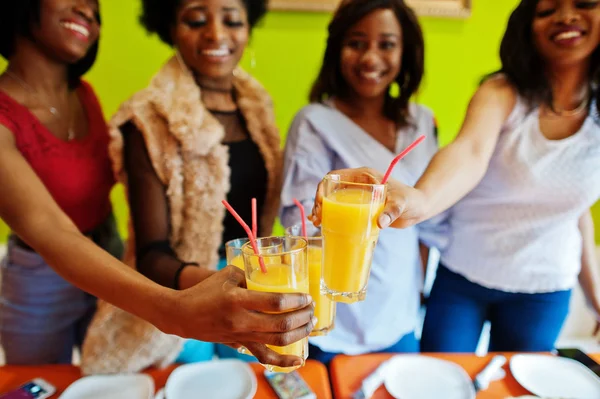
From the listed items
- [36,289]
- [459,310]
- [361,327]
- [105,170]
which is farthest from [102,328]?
[459,310]

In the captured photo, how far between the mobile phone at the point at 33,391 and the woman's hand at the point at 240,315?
483mm

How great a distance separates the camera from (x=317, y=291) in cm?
90

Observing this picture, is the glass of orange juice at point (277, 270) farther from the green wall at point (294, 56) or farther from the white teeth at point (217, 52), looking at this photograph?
the green wall at point (294, 56)

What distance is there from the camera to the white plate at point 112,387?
0.95m

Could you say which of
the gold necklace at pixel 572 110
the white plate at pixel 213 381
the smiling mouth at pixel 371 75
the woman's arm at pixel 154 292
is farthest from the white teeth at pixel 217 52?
the gold necklace at pixel 572 110

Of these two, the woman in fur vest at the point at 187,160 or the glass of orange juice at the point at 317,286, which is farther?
the woman in fur vest at the point at 187,160

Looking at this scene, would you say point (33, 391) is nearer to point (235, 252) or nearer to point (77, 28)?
point (235, 252)

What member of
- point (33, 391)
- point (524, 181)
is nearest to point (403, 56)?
point (524, 181)

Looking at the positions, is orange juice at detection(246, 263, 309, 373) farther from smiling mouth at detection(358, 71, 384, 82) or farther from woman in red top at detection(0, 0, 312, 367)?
smiling mouth at detection(358, 71, 384, 82)

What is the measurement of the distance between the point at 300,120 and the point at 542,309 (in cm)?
106

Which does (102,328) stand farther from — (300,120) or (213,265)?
(300,120)

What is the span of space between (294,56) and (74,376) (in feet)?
5.81

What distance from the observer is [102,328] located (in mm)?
1117

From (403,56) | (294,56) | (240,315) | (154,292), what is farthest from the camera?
(294,56)
